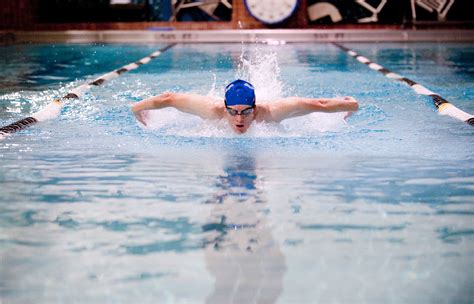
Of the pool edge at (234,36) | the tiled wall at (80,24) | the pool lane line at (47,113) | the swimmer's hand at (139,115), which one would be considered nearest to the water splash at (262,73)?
the swimmer's hand at (139,115)

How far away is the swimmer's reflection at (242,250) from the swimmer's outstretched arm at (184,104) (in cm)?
121

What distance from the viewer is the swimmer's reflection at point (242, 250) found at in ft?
6.89

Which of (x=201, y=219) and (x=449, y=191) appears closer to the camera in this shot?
(x=201, y=219)

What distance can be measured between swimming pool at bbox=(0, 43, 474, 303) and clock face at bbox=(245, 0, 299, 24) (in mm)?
7950

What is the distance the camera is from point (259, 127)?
172 inches

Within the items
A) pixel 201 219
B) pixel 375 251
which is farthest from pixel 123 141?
pixel 375 251

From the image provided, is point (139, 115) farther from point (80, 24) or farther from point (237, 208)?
point (80, 24)

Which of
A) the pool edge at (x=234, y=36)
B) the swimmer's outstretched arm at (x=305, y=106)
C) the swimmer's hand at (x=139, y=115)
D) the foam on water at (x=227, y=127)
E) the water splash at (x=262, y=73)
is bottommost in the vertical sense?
the pool edge at (x=234, y=36)

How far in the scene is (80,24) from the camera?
14398 mm

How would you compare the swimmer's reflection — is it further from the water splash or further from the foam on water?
the water splash

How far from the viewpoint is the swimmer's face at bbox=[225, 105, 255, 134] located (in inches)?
160

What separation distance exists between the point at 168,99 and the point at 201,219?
172 cm

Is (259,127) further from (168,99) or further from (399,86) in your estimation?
(399,86)

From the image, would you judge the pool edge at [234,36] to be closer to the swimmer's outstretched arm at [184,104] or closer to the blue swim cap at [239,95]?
the swimmer's outstretched arm at [184,104]
